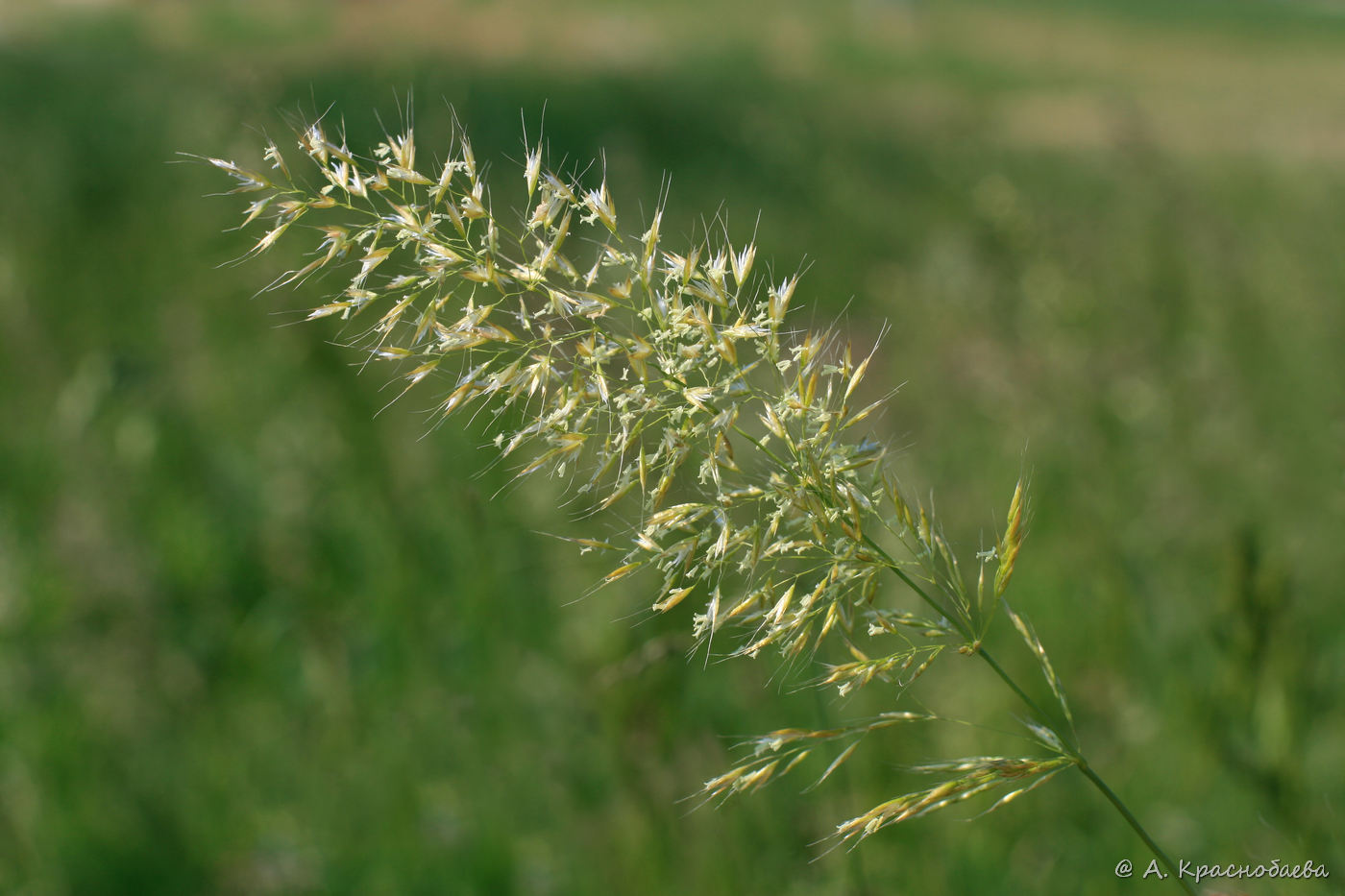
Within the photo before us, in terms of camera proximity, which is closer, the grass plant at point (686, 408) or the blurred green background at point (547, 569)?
the grass plant at point (686, 408)

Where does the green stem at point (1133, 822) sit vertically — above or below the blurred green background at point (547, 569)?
above

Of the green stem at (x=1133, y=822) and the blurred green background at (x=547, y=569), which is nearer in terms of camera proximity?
the green stem at (x=1133, y=822)

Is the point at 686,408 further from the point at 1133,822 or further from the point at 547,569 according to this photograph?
the point at 547,569

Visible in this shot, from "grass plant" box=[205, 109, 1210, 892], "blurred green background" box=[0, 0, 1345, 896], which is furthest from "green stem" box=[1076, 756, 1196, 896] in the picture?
"blurred green background" box=[0, 0, 1345, 896]

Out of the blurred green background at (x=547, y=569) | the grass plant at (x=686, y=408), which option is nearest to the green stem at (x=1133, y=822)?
the grass plant at (x=686, y=408)

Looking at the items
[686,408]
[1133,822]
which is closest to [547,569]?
[686,408]

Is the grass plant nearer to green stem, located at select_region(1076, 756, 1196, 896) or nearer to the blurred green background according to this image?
green stem, located at select_region(1076, 756, 1196, 896)

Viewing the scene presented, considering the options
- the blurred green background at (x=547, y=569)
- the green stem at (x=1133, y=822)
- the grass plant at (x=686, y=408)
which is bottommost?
the blurred green background at (x=547, y=569)

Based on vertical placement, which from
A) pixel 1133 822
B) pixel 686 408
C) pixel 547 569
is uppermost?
pixel 686 408

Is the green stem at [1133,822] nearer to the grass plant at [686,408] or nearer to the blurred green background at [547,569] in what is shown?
the grass plant at [686,408]
